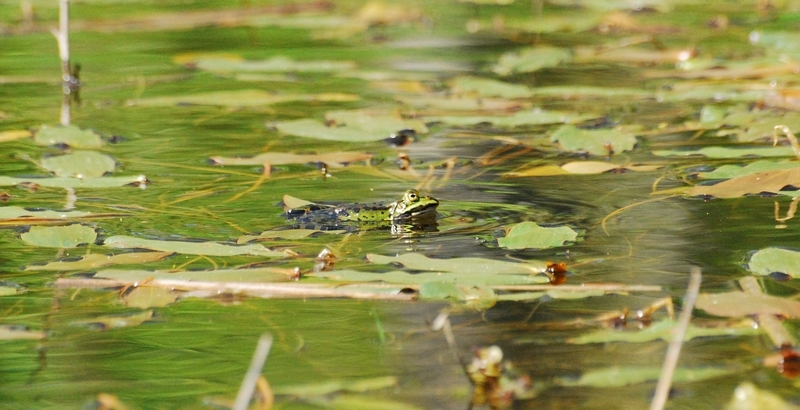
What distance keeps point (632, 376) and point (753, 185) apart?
1760 millimetres

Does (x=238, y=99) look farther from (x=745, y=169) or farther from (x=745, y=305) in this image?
(x=745, y=305)

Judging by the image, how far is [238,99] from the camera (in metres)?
5.92

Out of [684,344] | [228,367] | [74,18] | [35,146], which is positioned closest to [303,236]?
[228,367]

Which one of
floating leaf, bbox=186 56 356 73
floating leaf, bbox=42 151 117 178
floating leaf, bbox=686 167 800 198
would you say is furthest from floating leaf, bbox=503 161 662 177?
floating leaf, bbox=186 56 356 73

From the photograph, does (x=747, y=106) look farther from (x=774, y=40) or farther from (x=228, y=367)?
(x=228, y=367)

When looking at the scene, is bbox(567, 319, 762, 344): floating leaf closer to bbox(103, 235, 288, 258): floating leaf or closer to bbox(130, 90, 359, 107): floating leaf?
bbox(103, 235, 288, 258): floating leaf

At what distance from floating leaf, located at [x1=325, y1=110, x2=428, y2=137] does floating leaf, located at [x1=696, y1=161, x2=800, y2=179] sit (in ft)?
4.77

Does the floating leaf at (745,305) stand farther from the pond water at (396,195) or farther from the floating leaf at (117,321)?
the floating leaf at (117,321)

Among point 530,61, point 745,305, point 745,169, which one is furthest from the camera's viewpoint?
point 530,61

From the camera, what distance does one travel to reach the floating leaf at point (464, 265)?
9.44 ft

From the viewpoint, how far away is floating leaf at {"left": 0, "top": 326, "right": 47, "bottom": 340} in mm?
2577

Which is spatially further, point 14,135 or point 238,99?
point 238,99

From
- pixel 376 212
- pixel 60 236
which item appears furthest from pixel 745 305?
pixel 60 236

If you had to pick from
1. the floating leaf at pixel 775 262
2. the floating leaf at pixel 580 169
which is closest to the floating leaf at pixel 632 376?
the floating leaf at pixel 775 262
